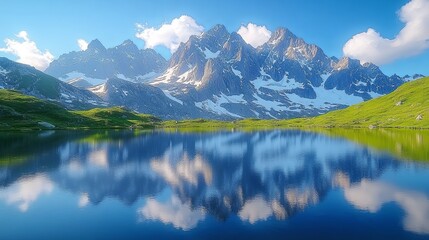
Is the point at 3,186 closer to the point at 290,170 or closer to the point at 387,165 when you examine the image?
the point at 290,170

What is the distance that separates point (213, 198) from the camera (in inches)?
1768

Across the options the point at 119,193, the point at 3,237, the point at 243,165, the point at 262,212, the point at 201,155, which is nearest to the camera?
the point at 3,237

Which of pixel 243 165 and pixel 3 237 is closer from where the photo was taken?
pixel 3 237

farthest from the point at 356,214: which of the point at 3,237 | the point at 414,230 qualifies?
the point at 3,237

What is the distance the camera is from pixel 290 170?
219 ft

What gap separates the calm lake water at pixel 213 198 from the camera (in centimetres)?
3253

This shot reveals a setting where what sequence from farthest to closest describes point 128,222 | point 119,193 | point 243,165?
point 243,165
point 119,193
point 128,222

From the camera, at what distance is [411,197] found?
145 ft

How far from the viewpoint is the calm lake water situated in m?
32.5

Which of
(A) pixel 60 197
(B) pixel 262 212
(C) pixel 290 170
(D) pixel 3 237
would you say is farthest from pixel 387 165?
(D) pixel 3 237

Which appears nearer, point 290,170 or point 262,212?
point 262,212

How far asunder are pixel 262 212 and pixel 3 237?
25362 millimetres

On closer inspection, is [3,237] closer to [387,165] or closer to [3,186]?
[3,186]

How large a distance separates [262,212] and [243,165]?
3520cm
